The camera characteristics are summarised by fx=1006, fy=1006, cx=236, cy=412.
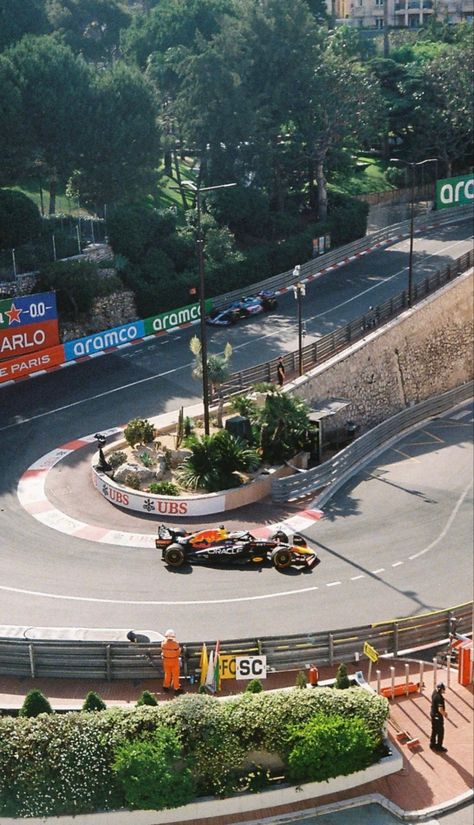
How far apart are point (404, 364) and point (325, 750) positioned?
107 feet

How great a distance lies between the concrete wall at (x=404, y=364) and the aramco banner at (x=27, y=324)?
12.3 metres

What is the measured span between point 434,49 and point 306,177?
30388 mm

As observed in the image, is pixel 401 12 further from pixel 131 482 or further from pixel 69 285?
pixel 131 482

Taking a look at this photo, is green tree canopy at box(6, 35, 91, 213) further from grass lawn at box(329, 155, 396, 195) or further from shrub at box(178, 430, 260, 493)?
shrub at box(178, 430, 260, 493)

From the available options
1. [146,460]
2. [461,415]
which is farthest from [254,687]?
[461,415]

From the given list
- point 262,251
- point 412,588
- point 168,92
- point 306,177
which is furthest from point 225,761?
point 168,92

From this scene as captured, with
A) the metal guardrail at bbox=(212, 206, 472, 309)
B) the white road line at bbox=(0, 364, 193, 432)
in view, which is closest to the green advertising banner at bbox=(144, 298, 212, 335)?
the metal guardrail at bbox=(212, 206, 472, 309)

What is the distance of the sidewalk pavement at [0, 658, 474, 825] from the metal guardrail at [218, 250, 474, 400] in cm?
1993

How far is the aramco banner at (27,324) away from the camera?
45312 millimetres

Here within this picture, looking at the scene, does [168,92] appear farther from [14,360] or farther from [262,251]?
[14,360]

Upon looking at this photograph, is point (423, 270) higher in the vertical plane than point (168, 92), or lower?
lower

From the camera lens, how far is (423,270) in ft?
203

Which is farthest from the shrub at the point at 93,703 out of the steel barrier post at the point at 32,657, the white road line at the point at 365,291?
the white road line at the point at 365,291

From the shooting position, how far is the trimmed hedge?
64.0 feet
